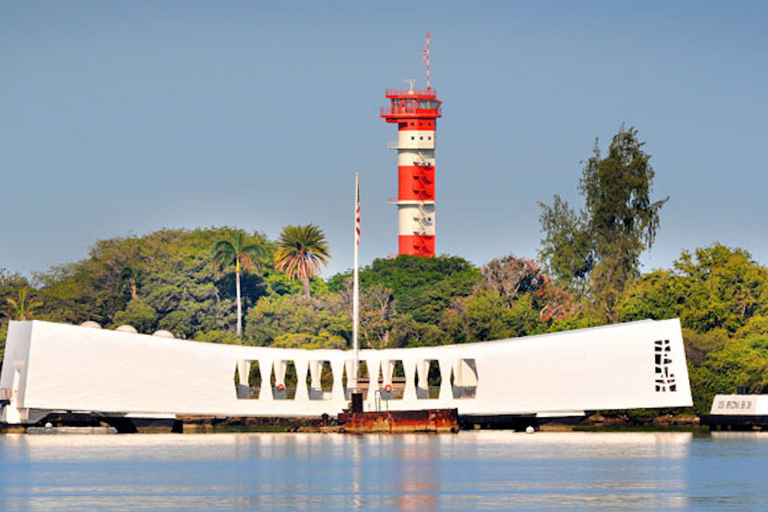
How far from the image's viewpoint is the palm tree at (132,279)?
128 m

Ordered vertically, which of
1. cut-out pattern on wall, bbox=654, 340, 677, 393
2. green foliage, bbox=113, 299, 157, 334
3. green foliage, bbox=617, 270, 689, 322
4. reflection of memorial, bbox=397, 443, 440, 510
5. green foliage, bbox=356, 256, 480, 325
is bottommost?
reflection of memorial, bbox=397, 443, 440, 510

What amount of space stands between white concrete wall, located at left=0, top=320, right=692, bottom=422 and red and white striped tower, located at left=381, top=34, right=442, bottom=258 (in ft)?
149

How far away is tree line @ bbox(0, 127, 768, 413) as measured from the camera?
10012 cm

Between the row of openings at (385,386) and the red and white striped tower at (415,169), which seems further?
the red and white striped tower at (415,169)

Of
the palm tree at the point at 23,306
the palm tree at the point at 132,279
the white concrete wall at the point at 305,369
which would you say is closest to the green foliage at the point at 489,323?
the white concrete wall at the point at 305,369

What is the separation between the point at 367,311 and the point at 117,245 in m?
23.9

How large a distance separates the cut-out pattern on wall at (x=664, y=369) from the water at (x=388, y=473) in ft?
11.9

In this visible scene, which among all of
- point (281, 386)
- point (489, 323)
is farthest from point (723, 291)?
point (281, 386)

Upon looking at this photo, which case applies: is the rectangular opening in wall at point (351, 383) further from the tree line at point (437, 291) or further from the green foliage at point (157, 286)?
the green foliage at point (157, 286)

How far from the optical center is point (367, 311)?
121188 mm

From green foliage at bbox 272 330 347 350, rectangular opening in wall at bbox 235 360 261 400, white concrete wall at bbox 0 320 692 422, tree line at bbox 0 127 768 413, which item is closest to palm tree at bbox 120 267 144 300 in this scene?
tree line at bbox 0 127 768 413

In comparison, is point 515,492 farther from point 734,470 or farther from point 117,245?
point 117,245

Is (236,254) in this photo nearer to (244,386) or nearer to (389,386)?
(244,386)

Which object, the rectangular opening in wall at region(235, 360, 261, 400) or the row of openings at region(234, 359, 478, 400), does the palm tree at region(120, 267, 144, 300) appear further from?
the rectangular opening in wall at region(235, 360, 261, 400)
